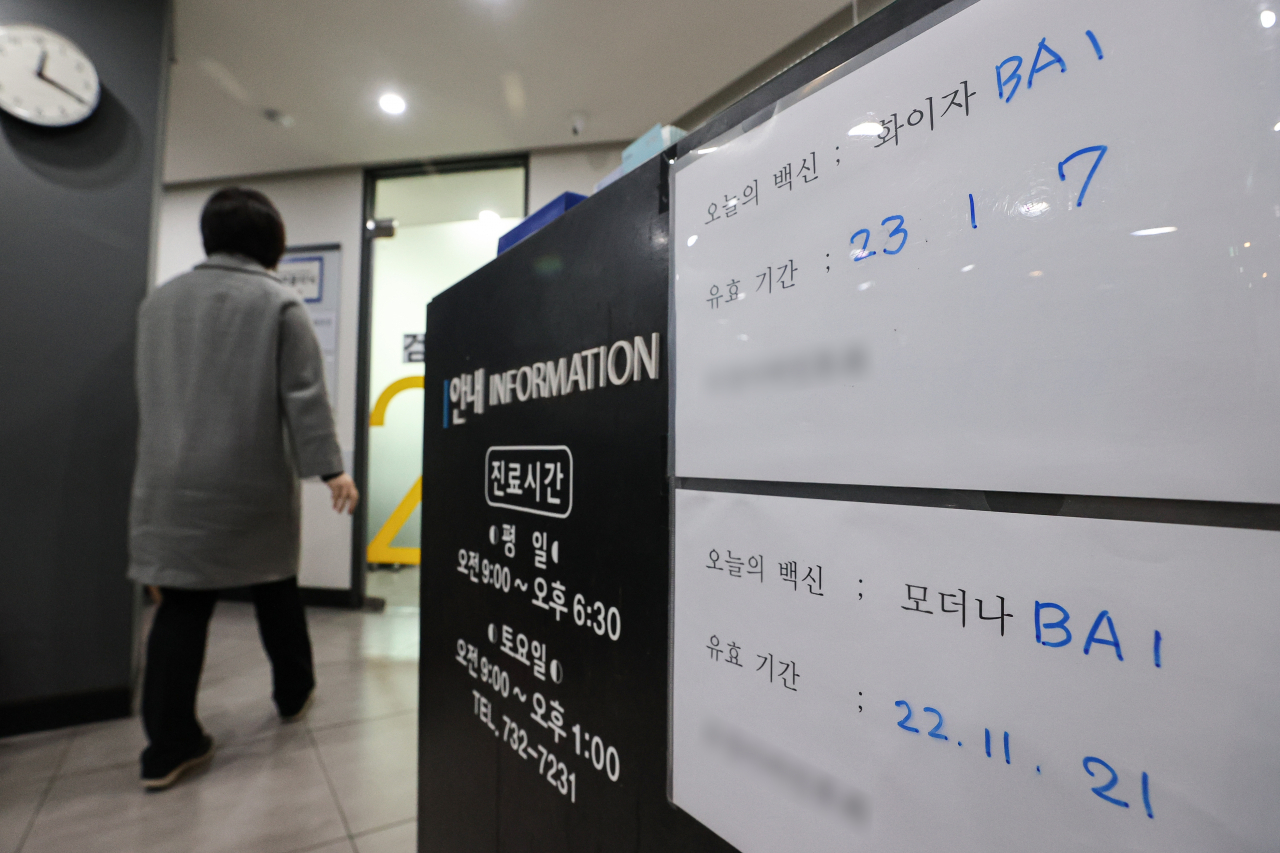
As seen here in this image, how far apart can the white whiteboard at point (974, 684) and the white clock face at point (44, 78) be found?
8.70 feet

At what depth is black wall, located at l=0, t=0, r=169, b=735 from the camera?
1.88 m

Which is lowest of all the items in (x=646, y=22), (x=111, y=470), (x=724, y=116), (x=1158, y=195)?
(x=111, y=470)

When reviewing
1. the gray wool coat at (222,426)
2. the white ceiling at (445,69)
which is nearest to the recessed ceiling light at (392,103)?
the white ceiling at (445,69)

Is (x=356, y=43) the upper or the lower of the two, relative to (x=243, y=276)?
upper

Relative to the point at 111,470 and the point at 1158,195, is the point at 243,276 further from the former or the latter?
the point at 1158,195

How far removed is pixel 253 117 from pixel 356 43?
3.23 ft

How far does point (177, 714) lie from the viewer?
1.56 metres

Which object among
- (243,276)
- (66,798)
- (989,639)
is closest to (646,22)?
(243,276)

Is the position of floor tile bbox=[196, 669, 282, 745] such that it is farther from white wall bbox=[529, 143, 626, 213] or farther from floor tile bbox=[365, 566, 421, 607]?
white wall bbox=[529, 143, 626, 213]

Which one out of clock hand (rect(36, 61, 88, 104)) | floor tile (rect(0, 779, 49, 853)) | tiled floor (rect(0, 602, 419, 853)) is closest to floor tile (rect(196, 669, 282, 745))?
tiled floor (rect(0, 602, 419, 853))

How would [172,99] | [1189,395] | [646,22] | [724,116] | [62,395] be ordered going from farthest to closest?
[172,99], [646,22], [62,395], [724,116], [1189,395]

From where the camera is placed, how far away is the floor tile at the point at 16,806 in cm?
134

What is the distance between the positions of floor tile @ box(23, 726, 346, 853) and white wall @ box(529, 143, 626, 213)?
2.99m

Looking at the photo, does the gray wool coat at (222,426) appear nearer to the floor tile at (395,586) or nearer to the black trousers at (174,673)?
the black trousers at (174,673)
